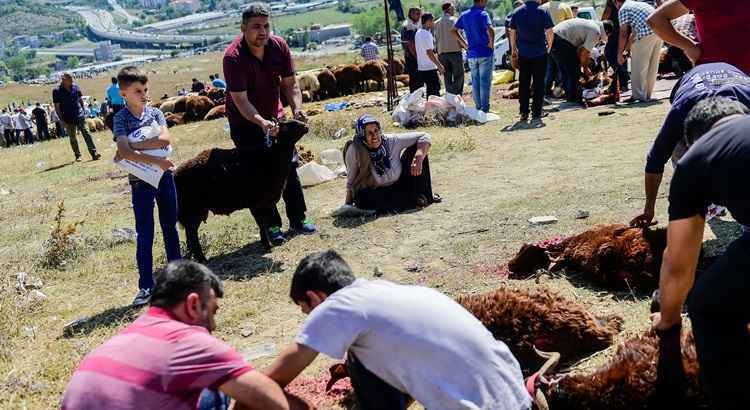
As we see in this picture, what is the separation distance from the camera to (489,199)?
714 cm

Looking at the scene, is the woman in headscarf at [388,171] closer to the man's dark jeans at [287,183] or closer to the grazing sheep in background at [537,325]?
the man's dark jeans at [287,183]

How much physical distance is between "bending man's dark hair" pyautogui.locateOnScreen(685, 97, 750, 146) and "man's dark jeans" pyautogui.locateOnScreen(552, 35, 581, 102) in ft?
32.5

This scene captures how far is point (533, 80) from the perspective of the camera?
11031 mm

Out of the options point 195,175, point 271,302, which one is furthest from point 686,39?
point 195,175

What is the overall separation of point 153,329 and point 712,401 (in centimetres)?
205

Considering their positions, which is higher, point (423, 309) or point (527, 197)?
point (423, 309)

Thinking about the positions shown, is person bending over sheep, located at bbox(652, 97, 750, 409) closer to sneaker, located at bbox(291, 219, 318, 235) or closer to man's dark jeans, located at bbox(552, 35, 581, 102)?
sneaker, located at bbox(291, 219, 318, 235)

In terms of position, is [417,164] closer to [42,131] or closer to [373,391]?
[373,391]

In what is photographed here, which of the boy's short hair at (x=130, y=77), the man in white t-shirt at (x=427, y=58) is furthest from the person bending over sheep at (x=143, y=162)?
the man in white t-shirt at (x=427, y=58)

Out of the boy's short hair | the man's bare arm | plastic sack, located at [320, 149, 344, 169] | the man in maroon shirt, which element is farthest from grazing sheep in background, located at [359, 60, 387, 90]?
the man's bare arm

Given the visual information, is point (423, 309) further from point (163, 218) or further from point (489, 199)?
point (489, 199)

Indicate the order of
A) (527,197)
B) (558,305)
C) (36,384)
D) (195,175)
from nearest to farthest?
(558,305)
(36,384)
(195,175)
(527,197)

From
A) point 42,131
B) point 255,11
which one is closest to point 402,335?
point 255,11

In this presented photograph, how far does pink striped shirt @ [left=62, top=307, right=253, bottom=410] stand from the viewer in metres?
2.43
